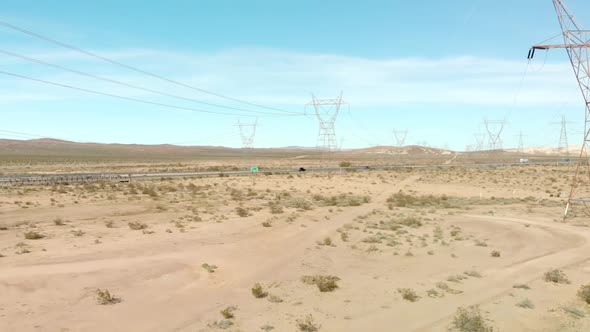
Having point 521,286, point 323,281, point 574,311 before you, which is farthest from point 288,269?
point 574,311

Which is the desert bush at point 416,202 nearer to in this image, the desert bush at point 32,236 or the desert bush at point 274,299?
the desert bush at point 32,236

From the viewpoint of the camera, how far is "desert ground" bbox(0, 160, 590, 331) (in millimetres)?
13406

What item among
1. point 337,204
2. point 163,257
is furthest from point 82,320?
point 337,204

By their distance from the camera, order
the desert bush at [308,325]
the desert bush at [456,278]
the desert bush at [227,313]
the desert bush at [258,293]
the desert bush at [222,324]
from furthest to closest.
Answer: the desert bush at [456,278]
the desert bush at [258,293]
the desert bush at [227,313]
the desert bush at [222,324]
the desert bush at [308,325]

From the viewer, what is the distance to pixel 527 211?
123ft

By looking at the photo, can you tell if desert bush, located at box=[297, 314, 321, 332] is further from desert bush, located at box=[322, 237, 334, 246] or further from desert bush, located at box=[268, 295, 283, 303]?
desert bush, located at box=[322, 237, 334, 246]

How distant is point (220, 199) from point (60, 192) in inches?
600

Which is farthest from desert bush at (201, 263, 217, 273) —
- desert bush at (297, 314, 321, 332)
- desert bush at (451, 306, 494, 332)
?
desert bush at (451, 306, 494, 332)

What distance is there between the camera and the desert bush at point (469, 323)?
40.2ft

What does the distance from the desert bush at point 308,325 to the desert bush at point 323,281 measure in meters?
2.91

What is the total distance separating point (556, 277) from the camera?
55.7ft

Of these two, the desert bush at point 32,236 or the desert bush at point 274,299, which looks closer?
the desert bush at point 274,299

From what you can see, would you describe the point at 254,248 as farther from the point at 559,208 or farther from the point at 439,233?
the point at 559,208

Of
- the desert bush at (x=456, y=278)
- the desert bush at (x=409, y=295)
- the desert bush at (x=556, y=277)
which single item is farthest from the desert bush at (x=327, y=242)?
the desert bush at (x=556, y=277)
